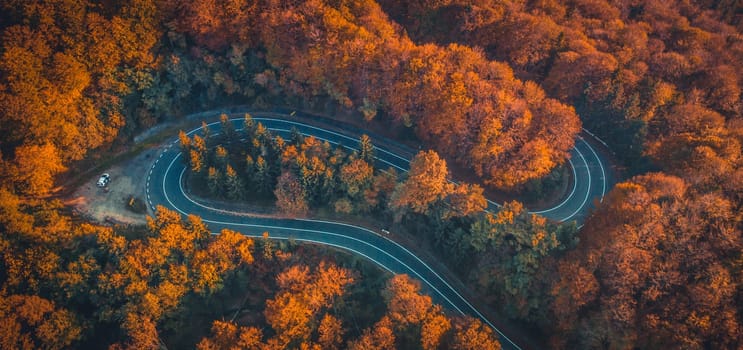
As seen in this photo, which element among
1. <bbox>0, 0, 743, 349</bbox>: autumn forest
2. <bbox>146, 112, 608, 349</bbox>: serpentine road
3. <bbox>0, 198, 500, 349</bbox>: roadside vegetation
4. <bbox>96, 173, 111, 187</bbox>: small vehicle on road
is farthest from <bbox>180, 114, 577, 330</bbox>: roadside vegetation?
<bbox>96, 173, 111, 187</bbox>: small vehicle on road

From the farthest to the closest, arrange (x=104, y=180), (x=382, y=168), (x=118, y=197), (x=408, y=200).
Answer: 1. (x=382, y=168)
2. (x=104, y=180)
3. (x=118, y=197)
4. (x=408, y=200)

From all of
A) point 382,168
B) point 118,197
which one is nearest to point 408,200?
point 382,168

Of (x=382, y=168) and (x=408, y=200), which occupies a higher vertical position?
(x=382, y=168)

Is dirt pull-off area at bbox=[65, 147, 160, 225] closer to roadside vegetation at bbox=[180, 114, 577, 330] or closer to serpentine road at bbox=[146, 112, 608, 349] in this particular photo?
serpentine road at bbox=[146, 112, 608, 349]

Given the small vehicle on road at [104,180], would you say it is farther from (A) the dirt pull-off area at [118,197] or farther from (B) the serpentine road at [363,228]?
(B) the serpentine road at [363,228]

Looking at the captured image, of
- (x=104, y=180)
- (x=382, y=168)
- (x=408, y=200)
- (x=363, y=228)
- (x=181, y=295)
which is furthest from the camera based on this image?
(x=382, y=168)

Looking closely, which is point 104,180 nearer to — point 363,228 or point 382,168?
point 363,228
